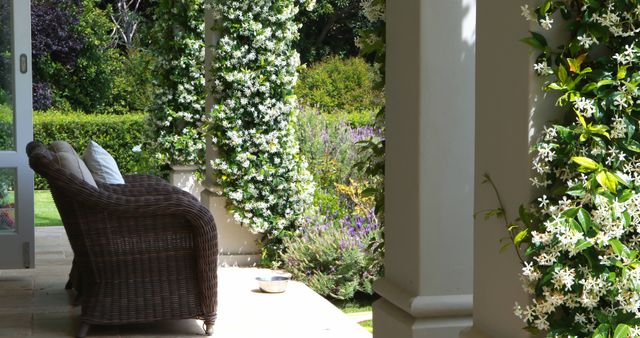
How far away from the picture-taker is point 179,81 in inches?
338

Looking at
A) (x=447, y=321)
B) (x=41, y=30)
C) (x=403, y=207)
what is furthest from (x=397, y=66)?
(x=41, y=30)

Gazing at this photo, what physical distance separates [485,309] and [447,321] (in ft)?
1.69

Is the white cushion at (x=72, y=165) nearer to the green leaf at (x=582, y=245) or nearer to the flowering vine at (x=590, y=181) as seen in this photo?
the flowering vine at (x=590, y=181)

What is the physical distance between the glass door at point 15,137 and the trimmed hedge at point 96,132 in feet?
23.0

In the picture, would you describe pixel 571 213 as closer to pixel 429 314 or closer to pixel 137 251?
pixel 429 314

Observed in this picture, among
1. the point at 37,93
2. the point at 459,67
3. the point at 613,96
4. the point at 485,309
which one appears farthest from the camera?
the point at 37,93

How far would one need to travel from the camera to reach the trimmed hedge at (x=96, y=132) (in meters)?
13.5

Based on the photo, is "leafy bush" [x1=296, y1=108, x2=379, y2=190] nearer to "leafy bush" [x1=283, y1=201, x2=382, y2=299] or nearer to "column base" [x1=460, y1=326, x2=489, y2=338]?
"leafy bush" [x1=283, y1=201, x2=382, y2=299]

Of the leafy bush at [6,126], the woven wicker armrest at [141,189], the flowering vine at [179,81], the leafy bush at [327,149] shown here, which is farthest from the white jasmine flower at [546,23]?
the flowering vine at [179,81]

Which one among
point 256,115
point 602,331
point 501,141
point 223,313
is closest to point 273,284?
point 223,313

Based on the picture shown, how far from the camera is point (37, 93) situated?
1499cm

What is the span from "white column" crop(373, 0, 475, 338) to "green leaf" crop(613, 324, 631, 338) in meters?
0.87

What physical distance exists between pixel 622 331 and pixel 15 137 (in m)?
5.44

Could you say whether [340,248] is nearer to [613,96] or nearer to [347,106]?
[613,96]
